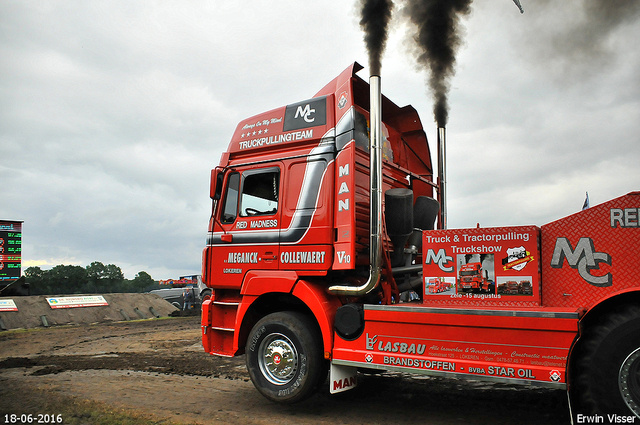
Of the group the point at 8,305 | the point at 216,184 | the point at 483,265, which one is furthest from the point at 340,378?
the point at 8,305

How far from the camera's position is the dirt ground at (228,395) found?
5.28 metres

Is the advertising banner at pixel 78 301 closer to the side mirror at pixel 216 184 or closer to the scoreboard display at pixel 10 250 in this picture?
the scoreboard display at pixel 10 250

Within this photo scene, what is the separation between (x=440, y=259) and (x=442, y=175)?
3108 millimetres

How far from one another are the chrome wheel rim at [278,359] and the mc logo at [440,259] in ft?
6.38

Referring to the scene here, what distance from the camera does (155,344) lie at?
12.4 metres


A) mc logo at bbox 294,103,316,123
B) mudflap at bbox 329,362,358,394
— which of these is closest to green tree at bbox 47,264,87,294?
mc logo at bbox 294,103,316,123

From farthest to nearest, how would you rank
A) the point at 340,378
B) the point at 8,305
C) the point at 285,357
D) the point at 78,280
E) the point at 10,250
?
1. the point at 78,280
2. the point at 10,250
3. the point at 8,305
4. the point at 285,357
5. the point at 340,378

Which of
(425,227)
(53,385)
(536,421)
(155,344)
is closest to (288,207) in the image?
(425,227)

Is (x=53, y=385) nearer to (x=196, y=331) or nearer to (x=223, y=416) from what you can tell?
(x=223, y=416)

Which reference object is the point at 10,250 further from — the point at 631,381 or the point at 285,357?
the point at 631,381

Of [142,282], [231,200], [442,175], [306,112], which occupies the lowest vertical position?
[142,282]

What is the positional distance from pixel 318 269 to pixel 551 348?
2603 mm

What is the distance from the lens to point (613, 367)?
3.82 meters

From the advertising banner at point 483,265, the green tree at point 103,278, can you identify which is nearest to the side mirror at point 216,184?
the advertising banner at point 483,265
